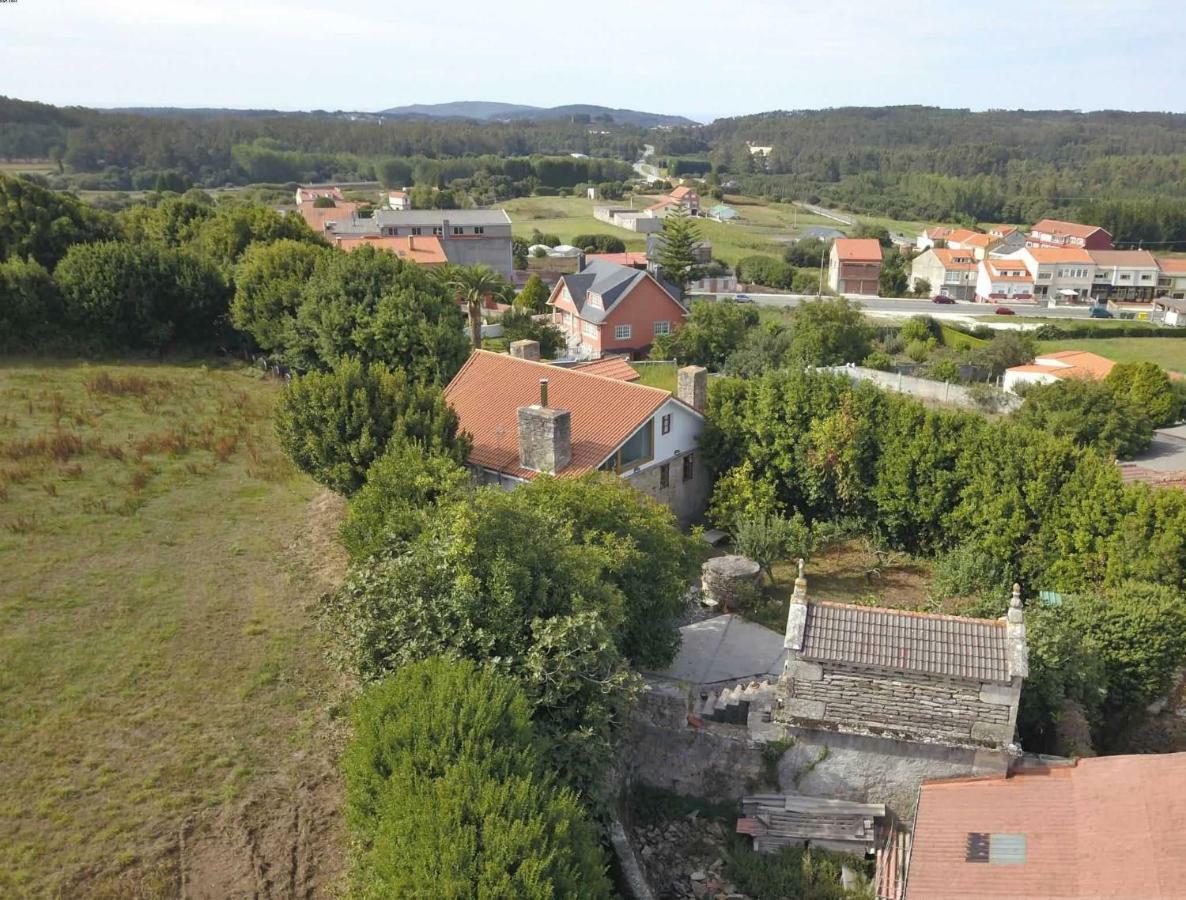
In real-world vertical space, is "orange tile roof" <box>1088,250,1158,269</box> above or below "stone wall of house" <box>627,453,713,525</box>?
above

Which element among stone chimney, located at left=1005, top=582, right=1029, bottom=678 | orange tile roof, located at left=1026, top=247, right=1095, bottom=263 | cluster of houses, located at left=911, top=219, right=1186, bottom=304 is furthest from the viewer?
orange tile roof, located at left=1026, top=247, right=1095, bottom=263

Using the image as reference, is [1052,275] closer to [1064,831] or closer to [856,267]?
[856,267]

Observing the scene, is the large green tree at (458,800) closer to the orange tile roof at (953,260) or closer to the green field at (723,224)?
the orange tile roof at (953,260)

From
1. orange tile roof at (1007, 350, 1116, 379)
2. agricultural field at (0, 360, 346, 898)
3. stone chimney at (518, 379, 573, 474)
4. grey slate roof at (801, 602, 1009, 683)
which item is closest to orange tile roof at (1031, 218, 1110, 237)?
orange tile roof at (1007, 350, 1116, 379)

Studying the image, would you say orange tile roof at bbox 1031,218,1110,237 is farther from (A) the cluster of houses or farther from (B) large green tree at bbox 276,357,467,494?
(B) large green tree at bbox 276,357,467,494

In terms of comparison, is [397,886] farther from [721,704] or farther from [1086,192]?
[1086,192]

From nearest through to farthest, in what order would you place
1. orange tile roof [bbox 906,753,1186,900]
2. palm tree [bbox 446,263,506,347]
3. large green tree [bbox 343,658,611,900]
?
large green tree [bbox 343,658,611,900]
orange tile roof [bbox 906,753,1186,900]
palm tree [bbox 446,263,506,347]
